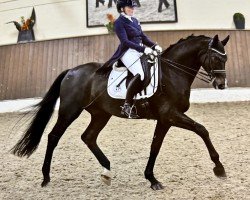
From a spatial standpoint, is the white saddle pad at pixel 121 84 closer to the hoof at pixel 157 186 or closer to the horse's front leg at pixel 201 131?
the horse's front leg at pixel 201 131

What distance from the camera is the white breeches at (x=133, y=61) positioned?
4.22m

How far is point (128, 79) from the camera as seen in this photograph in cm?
441

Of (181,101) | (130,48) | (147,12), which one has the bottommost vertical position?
(181,101)

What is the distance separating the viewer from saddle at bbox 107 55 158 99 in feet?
13.6

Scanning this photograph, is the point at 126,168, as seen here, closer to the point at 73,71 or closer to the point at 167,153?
the point at 167,153

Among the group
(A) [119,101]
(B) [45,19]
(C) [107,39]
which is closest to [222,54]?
(A) [119,101]

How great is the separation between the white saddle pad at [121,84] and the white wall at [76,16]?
25.5 feet

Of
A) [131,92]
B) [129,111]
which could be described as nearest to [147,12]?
[131,92]

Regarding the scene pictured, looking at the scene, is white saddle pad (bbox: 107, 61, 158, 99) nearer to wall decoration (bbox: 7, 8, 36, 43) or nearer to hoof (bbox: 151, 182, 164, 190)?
hoof (bbox: 151, 182, 164, 190)

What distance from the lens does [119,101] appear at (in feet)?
14.5

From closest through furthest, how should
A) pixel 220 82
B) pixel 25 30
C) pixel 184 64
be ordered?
pixel 220 82, pixel 184 64, pixel 25 30

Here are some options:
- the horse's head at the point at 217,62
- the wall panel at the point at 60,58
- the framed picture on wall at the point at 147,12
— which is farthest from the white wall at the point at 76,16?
the horse's head at the point at 217,62

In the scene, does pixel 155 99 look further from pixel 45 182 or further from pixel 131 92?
pixel 45 182

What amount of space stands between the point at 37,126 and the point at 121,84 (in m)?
1.42
